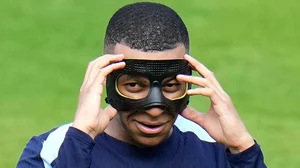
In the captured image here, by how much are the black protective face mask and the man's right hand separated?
44 millimetres

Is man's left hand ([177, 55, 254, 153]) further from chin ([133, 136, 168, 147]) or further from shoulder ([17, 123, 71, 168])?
shoulder ([17, 123, 71, 168])

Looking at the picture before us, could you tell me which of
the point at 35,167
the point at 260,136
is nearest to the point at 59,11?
the point at 260,136

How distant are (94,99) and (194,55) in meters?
5.72

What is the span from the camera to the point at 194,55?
9.75 m

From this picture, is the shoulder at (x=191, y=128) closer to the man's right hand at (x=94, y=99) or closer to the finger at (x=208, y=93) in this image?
the finger at (x=208, y=93)

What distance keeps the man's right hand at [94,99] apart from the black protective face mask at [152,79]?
0.04 metres

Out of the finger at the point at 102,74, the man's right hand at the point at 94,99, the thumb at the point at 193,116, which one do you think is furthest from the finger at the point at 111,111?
the thumb at the point at 193,116

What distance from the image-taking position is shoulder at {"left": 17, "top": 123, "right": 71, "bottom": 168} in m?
4.17

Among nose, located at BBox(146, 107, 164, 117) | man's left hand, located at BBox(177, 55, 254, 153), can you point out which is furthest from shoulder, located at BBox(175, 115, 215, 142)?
nose, located at BBox(146, 107, 164, 117)

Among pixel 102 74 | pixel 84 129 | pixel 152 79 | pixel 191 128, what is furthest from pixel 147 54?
pixel 191 128

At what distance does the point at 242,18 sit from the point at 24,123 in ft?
11.5

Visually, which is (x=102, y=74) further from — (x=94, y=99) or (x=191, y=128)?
(x=191, y=128)

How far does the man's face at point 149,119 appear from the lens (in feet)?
13.1

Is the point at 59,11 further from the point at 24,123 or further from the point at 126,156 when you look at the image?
the point at 126,156
